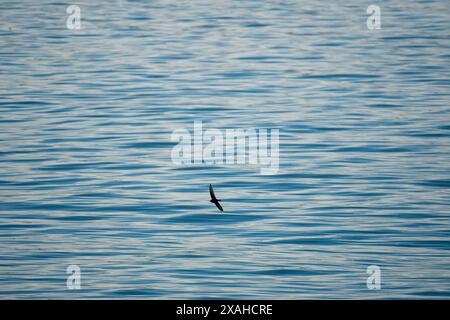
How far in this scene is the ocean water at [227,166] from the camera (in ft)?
37.1

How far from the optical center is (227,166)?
15867mm

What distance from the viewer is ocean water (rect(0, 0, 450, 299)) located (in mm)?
11297

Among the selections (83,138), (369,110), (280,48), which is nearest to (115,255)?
(83,138)

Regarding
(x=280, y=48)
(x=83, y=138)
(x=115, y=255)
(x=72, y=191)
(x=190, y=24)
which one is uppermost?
(x=190, y=24)

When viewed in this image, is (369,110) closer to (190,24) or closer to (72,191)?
(72,191)

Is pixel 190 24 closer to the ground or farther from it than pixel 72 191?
farther from it

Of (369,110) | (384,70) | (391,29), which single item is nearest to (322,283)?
(369,110)

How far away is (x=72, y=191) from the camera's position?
14.4 metres

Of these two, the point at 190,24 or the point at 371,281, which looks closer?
the point at 371,281

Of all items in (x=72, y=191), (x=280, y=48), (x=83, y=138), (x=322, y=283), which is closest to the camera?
(x=322, y=283)

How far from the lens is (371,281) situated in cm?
1092
